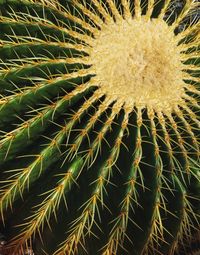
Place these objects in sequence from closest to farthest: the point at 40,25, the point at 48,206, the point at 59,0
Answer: the point at 48,206 < the point at 40,25 < the point at 59,0

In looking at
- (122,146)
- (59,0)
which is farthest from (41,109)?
(59,0)

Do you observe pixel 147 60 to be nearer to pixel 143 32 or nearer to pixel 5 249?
pixel 143 32

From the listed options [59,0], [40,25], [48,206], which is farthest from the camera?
[59,0]

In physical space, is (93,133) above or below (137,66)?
below

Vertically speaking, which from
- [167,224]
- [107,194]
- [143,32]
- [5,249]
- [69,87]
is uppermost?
[143,32]
